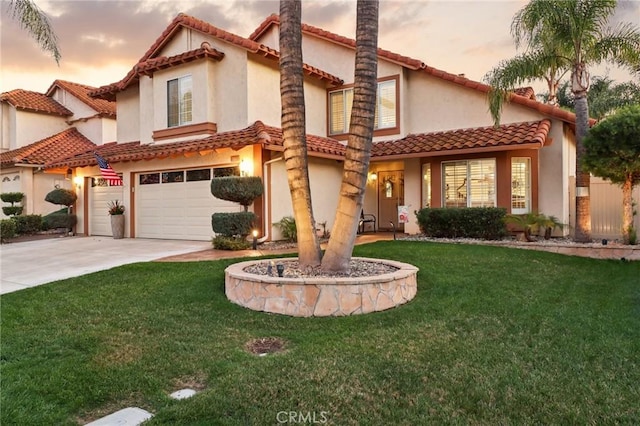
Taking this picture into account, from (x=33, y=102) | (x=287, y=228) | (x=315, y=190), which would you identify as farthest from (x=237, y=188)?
(x=33, y=102)

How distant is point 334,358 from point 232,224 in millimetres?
8303

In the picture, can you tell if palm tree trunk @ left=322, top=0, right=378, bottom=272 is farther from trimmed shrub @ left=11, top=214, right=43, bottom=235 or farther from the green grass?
trimmed shrub @ left=11, top=214, right=43, bottom=235

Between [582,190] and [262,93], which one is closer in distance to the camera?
[582,190]

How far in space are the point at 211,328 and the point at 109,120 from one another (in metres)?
22.6

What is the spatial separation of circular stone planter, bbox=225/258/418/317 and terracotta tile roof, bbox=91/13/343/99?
9.63 meters

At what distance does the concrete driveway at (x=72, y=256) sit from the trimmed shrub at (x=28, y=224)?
4.08m

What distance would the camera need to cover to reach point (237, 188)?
38.6 feet

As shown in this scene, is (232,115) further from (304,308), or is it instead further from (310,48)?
(304,308)

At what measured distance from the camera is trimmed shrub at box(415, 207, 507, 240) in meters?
12.1

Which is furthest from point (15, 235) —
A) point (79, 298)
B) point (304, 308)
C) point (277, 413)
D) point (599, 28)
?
point (599, 28)

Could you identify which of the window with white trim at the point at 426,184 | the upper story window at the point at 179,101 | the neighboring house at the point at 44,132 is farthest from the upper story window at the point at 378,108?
the neighboring house at the point at 44,132

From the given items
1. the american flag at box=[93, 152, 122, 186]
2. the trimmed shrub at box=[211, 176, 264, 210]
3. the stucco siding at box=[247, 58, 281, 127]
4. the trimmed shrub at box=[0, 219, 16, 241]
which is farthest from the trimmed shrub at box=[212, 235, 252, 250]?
the trimmed shrub at box=[0, 219, 16, 241]

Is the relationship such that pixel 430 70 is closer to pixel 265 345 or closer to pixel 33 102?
pixel 265 345

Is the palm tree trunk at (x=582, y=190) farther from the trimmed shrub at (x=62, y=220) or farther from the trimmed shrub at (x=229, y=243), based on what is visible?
the trimmed shrub at (x=62, y=220)
